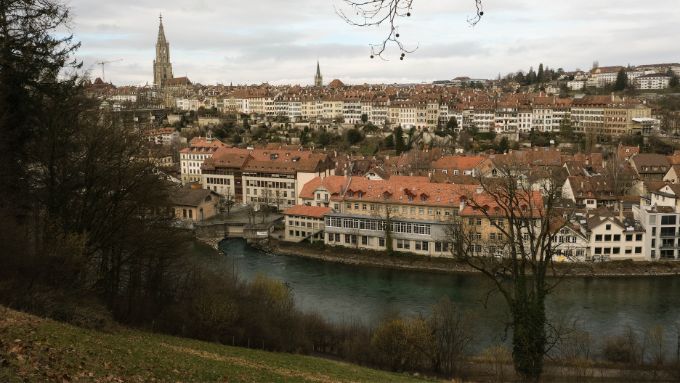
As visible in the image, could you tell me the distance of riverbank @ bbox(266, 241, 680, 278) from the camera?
14330 millimetres

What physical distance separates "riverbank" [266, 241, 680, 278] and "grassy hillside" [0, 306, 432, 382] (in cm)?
891

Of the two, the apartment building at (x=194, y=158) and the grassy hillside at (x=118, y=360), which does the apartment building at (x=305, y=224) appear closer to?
the apartment building at (x=194, y=158)

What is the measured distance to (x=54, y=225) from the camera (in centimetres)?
672

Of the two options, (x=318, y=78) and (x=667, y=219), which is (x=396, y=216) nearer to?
(x=667, y=219)

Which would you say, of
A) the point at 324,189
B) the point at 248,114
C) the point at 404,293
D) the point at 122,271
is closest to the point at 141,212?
the point at 122,271

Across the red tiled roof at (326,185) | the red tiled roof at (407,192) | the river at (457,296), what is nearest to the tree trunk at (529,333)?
the river at (457,296)

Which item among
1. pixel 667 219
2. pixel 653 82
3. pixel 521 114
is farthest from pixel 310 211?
pixel 653 82

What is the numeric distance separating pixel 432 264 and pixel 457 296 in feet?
7.99

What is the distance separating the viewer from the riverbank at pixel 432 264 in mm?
14330

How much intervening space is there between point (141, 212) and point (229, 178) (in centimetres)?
1476

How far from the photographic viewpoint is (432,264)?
15.0 metres

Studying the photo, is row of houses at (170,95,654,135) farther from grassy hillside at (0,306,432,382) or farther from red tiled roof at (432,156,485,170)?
grassy hillside at (0,306,432,382)

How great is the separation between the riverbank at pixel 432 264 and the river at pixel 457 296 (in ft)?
0.75

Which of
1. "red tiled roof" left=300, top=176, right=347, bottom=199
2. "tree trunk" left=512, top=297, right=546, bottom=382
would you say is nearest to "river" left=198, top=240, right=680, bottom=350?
"tree trunk" left=512, top=297, right=546, bottom=382
